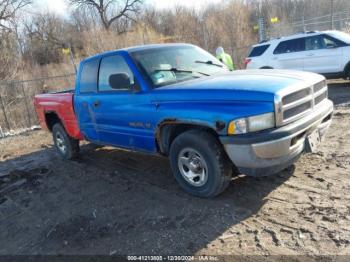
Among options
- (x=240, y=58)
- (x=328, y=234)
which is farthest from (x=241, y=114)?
(x=240, y=58)

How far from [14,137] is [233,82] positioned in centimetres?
939

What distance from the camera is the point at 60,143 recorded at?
731cm

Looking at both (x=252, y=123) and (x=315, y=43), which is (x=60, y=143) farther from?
(x=315, y=43)

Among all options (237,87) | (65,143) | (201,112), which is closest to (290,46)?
(65,143)

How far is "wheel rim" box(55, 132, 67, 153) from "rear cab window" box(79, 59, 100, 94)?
1553 mm

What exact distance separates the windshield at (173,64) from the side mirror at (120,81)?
284 mm

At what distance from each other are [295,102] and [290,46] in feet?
28.0

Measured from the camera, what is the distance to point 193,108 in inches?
155

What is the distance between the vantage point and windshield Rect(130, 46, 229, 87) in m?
4.69

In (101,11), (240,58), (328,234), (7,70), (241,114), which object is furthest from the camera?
(101,11)

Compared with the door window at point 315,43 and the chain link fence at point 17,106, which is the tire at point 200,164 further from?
the chain link fence at point 17,106

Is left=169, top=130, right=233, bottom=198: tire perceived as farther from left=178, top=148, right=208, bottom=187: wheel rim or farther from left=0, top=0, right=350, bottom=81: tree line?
left=0, top=0, right=350, bottom=81: tree line

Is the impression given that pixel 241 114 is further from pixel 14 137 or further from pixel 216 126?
pixel 14 137

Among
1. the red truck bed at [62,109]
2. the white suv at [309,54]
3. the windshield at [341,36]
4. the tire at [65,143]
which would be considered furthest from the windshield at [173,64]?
the windshield at [341,36]
